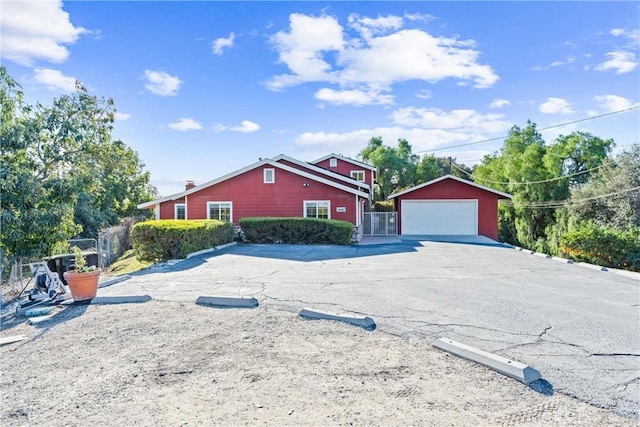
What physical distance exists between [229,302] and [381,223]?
63.0ft

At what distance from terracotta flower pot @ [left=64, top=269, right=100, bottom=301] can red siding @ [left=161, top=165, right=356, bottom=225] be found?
1396cm

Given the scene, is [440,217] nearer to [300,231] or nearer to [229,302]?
[300,231]

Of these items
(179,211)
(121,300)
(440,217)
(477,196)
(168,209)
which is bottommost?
(121,300)

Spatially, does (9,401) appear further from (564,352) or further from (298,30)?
(298,30)

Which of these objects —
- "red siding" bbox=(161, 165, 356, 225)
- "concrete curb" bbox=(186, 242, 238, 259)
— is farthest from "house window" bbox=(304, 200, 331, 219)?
"concrete curb" bbox=(186, 242, 238, 259)

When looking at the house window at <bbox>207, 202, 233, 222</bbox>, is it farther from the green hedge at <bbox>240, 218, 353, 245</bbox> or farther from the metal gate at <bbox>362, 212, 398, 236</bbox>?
the metal gate at <bbox>362, 212, 398, 236</bbox>

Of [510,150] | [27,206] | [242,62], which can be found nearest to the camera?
[27,206]

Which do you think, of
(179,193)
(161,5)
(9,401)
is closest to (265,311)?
(9,401)

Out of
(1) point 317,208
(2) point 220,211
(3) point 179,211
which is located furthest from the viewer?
(3) point 179,211

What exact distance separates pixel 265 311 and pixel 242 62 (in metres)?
12.3

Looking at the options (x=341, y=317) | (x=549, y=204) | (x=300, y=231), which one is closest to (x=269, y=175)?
(x=300, y=231)

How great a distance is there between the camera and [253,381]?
362cm

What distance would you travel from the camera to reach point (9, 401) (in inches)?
133

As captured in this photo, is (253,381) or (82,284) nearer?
(253,381)
